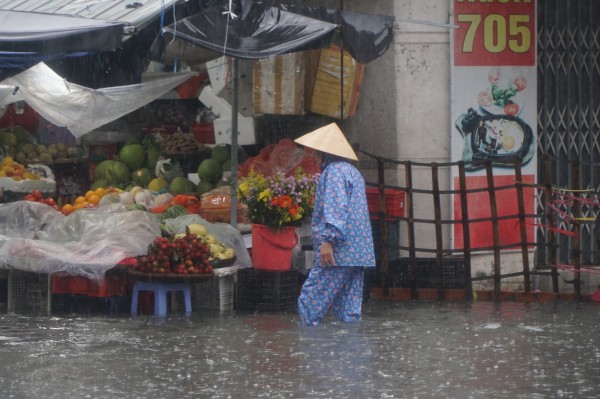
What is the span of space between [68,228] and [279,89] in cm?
256

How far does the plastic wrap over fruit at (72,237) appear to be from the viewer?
1102 centimetres

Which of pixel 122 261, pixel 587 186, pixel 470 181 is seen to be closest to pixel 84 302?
pixel 122 261

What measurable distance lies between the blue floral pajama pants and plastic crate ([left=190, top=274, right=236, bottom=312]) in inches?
57.7

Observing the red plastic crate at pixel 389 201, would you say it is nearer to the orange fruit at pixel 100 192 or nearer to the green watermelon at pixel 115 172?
the orange fruit at pixel 100 192

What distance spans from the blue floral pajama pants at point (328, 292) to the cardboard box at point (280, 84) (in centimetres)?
293

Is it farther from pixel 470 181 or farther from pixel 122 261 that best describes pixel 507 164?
pixel 122 261

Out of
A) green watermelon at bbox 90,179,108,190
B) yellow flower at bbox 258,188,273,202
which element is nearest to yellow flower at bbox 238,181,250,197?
yellow flower at bbox 258,188,273,202

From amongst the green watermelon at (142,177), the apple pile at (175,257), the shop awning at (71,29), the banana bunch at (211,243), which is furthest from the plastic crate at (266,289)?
the green watermelon at (142,177)

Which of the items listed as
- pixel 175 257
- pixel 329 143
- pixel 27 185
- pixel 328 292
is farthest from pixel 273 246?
pixel 27 185

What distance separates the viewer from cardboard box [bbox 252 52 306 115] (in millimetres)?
12508

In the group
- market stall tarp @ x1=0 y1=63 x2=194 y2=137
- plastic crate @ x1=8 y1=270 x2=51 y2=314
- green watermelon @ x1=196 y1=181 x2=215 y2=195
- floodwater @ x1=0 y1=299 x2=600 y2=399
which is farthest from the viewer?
green watermelon @ x1=196 y1=181 x2=215 y2=195

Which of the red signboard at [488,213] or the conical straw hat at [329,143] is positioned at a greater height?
the conical straw hat at [329,143]

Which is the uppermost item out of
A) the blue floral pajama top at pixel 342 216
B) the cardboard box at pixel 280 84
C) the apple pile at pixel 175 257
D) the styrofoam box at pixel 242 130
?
the cardboard box at pixel 280 84

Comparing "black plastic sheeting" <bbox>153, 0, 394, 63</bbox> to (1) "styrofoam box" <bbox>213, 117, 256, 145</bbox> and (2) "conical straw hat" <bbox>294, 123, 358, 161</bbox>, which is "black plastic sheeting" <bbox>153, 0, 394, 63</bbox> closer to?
Result: (2) "conical straw hat" <bbox>294, 123, 358, 161</bbox>
